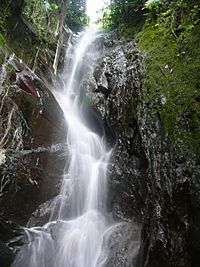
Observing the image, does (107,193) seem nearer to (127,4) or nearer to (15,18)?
(15,18)

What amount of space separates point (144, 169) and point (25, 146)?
249 cm

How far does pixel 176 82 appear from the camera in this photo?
4.62 m

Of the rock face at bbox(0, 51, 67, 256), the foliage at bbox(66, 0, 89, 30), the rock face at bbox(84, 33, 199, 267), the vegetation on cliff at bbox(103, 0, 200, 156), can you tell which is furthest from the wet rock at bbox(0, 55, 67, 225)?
the foliage at bbox(66, 0, 89, 30)

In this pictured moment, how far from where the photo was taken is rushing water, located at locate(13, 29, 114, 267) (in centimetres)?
496

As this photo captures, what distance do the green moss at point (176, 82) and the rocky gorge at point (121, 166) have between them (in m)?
0.14

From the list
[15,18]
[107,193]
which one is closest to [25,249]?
[107,193]

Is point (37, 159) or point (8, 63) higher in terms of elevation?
point (8, 63)

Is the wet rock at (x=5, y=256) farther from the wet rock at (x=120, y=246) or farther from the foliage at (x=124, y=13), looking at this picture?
the foliage at (x=124, y=13)

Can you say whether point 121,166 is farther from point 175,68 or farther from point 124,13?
point 124,13

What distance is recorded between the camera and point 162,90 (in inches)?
187

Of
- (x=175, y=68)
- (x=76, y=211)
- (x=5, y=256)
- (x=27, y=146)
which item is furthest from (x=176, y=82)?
(x=5, y=256)

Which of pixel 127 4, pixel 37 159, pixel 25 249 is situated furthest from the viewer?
pixel 127 4

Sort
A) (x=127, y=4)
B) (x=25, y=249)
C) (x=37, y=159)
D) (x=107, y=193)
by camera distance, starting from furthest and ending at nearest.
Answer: (x=127, y=4)
(x=107, y=193)
(x=37, y=159)
(x=25, y=249)

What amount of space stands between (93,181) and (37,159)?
1.47 m
